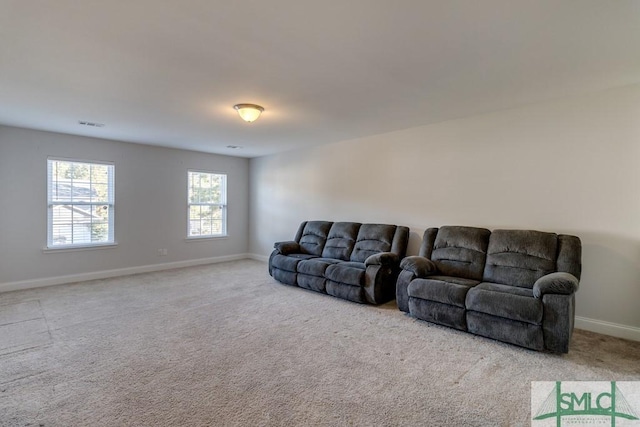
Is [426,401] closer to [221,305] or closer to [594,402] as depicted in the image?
[594,402]

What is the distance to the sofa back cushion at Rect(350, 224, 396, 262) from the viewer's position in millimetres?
4727

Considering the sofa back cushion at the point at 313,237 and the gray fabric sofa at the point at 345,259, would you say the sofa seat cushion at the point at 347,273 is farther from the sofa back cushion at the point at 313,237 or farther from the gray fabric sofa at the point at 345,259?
the sofa back cushion at the point at 313,237

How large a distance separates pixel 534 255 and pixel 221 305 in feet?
11.8

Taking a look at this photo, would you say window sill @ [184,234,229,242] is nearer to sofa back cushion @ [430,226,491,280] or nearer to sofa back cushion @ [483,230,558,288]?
sofa back cushion @ [430,226,491,280]

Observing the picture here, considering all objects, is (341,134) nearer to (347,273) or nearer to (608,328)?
(347,273)

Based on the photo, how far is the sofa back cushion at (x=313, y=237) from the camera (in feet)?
18.0

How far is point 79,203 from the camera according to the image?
5.30m

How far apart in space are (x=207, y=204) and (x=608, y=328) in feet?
21.8

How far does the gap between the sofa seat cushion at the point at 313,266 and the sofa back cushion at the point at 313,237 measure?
618 millimetres

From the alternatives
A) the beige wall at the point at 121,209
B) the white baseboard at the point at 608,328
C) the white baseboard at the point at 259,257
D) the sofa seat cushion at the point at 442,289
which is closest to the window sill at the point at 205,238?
the beige wall at the point at 121,209

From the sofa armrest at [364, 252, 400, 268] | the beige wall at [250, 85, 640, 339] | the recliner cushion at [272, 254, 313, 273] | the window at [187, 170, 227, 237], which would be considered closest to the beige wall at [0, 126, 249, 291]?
the window at [187, 170, 227, 237]

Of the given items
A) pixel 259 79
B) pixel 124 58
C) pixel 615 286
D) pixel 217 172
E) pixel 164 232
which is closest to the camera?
pixel 124 58

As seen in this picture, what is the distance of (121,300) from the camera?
4250 millimetres

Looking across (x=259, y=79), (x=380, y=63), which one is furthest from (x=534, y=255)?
(x=259, y=79)
